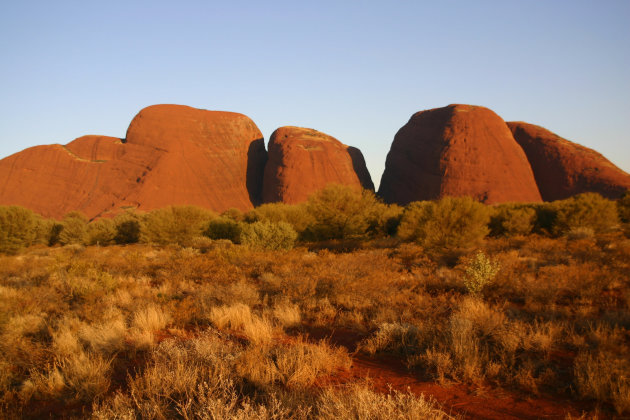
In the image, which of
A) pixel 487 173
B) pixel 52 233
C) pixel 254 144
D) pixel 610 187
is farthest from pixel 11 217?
pixel 610 187

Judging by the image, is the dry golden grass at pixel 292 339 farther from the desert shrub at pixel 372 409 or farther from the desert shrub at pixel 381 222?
the desert shrub at pixel 381 222

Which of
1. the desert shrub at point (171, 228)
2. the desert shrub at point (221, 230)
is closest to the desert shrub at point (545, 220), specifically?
the desert shrub at point (221, 230)

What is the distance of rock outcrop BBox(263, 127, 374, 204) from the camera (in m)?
48.4

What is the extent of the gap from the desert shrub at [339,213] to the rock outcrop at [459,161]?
2736 cm

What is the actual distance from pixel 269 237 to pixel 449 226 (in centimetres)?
780

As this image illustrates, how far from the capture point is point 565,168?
43.8m

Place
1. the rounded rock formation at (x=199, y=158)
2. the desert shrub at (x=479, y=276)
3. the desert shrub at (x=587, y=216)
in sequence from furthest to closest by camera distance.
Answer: the rounded rock formation at (x=199, y=158)
the desert shrub at (x=587, y=216)
the desert shrub at (x=479, y=276)

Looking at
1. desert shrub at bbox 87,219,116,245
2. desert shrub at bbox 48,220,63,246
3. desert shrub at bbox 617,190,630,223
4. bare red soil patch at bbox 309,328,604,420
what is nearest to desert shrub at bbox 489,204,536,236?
desert shrub at bbox 617,190,630,223

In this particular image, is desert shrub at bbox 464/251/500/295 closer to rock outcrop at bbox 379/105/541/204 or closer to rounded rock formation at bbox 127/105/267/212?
rock outcrop at bbox 379/105/541/204

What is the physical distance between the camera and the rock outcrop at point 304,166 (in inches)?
1905

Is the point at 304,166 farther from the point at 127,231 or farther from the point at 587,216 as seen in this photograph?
the point at 587,216

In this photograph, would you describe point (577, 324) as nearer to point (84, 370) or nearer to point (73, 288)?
point (84, 370)

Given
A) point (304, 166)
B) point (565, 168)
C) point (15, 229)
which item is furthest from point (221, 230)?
point (565, 168)

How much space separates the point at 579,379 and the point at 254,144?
182 ft
